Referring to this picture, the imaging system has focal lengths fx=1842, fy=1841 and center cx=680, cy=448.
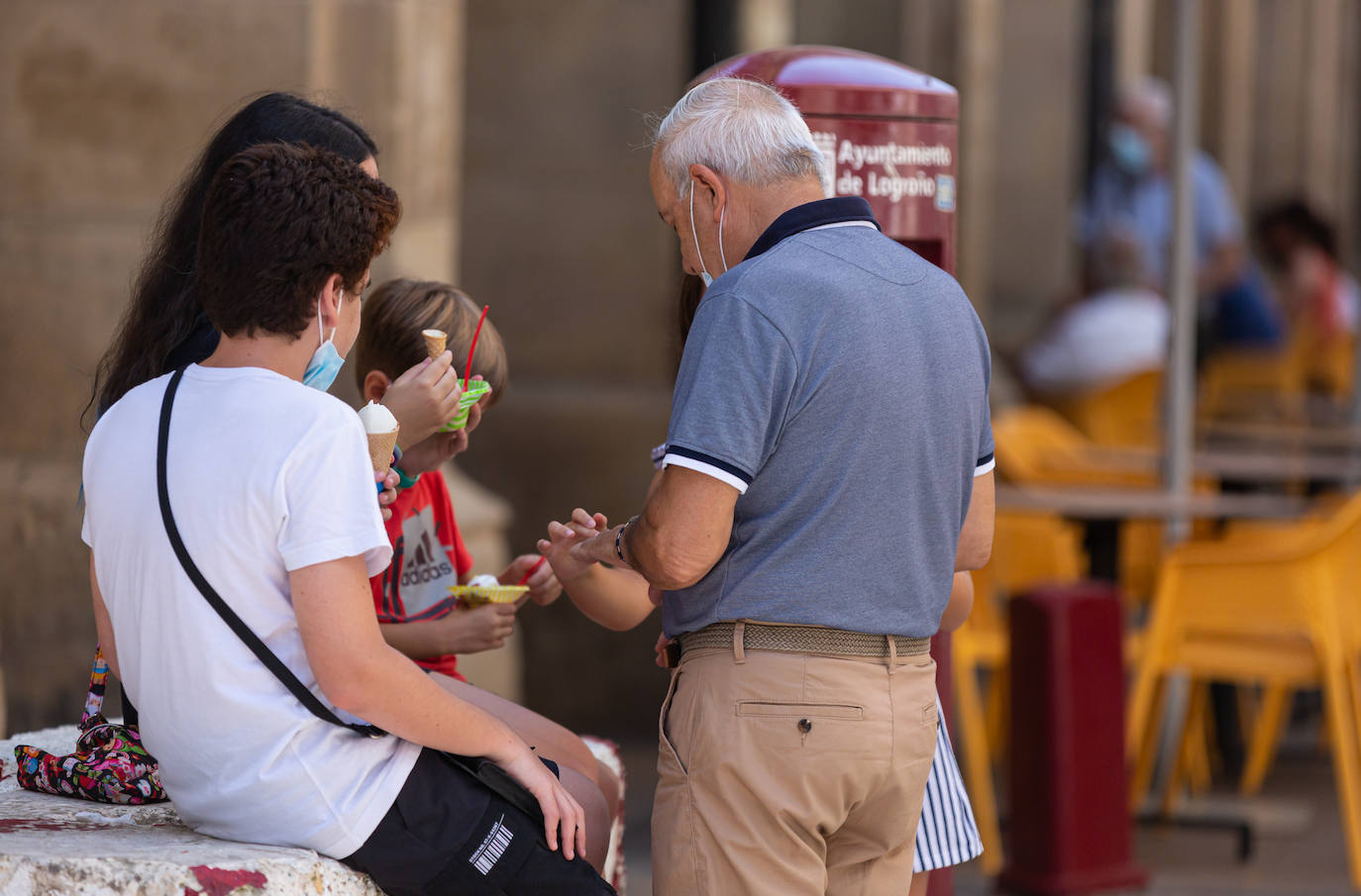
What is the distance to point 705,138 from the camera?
103 inches

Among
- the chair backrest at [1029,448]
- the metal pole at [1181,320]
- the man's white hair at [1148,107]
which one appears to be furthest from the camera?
the man's white hair at [1148,107]

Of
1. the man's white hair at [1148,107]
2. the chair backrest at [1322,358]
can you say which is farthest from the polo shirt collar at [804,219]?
the chair backrest at [1322,358]

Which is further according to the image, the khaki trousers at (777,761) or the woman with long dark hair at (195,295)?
the woman with long dark hair at (195,295)

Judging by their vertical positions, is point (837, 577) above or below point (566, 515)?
above

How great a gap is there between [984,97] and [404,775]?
8.34 metres

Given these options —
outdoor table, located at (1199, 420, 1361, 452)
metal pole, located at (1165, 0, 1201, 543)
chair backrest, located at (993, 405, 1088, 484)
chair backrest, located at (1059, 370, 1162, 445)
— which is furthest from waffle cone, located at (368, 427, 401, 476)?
chair backrest, located at (1059, 370, 1162, 445)

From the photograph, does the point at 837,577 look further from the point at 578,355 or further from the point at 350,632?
the point at 578,355

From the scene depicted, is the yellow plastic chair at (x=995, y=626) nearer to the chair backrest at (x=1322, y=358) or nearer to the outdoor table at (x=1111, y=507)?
the outdoor table at (x=1111, y=507)

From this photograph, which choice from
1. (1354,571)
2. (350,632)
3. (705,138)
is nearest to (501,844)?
(350,632)

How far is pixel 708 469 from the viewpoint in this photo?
7.98ft

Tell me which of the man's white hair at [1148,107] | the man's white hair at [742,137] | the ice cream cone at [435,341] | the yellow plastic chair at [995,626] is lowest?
the yellow plastic chair at [995,626]

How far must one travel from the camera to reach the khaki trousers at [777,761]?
256cm

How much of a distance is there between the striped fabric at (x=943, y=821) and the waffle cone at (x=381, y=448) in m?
1.02

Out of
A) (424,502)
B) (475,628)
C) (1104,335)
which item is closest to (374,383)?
(424,502)
